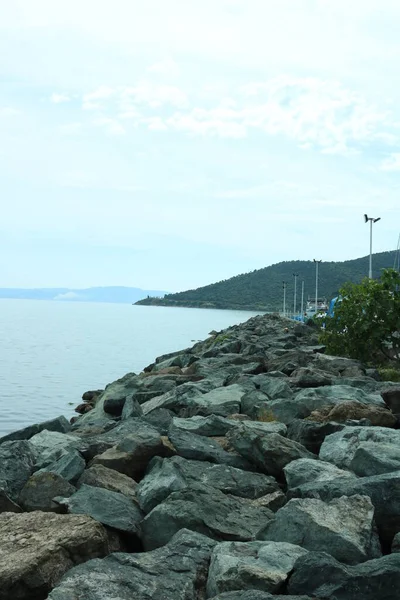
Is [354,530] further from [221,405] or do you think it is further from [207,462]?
[221,405]

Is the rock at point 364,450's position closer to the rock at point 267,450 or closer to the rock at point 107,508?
the rock at point 267,450

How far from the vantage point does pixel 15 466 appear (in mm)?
6223

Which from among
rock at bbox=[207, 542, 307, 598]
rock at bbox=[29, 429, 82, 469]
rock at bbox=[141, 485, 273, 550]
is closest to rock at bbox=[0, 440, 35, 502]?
rock at bbox=[29, 429, 82, 469]

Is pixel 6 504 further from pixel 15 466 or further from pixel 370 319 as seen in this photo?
pixel 370 319

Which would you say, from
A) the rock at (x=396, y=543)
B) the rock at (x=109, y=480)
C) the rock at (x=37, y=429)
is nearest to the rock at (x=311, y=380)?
the rock at (x=37, y=429)

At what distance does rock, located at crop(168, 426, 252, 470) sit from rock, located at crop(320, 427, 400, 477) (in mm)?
737

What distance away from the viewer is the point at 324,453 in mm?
6129

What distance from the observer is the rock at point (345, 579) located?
3.47 m

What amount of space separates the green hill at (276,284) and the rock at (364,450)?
93.9 meters

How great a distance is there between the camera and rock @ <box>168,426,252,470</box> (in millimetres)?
6270

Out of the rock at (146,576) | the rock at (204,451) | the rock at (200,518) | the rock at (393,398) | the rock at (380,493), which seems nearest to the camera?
the rock at (146,576)

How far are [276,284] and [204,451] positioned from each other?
13945 cm

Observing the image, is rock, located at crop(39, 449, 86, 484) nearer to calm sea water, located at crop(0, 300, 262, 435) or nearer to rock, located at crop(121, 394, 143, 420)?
rock, located at crop(121, 394, 143, 420)

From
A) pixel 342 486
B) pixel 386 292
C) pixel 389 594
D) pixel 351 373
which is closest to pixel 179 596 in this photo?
pixel 389 594
